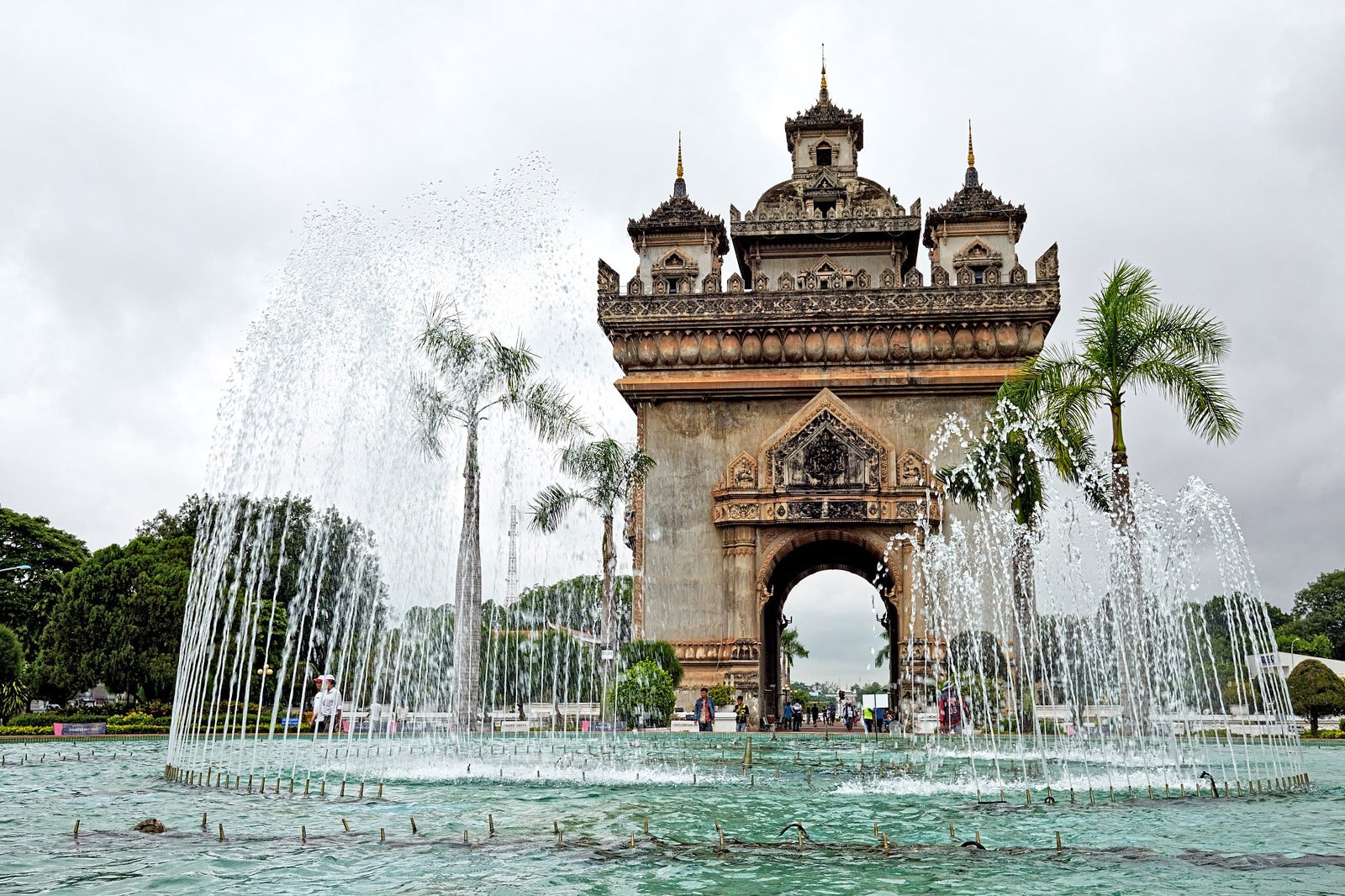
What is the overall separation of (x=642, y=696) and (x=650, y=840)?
18.9 metres

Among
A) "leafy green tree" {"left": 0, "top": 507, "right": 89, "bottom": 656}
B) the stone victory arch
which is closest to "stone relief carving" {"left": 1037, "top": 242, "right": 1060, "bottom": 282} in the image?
the stone victory arch

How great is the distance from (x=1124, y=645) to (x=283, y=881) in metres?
14.2

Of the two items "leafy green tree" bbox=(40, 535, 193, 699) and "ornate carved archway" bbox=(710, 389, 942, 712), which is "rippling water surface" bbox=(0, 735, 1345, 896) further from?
"leafy green tree" bbox=(40, 535, 193, 699)

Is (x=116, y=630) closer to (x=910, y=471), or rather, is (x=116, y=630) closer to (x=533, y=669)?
(x=533, y=669)

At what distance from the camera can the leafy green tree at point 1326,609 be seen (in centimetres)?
7106

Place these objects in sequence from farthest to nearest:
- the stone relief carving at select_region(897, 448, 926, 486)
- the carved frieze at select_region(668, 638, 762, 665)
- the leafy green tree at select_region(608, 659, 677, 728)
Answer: the stone relief carving at select_region(897, 448, 926, 486) < the carved frieze at select_region(668, 638, 762, 665) < the leafy green tree at select_region(608, 659, 677, 728)

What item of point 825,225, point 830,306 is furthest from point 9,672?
point 825,225

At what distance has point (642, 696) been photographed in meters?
27.0

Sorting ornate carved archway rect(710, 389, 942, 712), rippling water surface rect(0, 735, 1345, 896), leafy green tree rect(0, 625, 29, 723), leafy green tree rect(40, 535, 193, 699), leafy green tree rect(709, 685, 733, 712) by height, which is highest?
ornate carved archway rect(710, 389, 942, 712)

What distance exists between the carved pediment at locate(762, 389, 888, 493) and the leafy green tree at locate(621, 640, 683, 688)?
5.59 meters

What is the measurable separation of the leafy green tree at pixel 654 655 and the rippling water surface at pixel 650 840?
15.4 metres

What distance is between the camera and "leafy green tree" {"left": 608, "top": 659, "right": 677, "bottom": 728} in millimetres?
26984

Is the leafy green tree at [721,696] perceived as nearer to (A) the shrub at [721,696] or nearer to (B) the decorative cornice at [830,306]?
(A) the shrub at [721,696]

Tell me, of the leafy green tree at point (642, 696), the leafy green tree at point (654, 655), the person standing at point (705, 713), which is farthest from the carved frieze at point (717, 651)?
the leafy green tree at point (642, 696)
